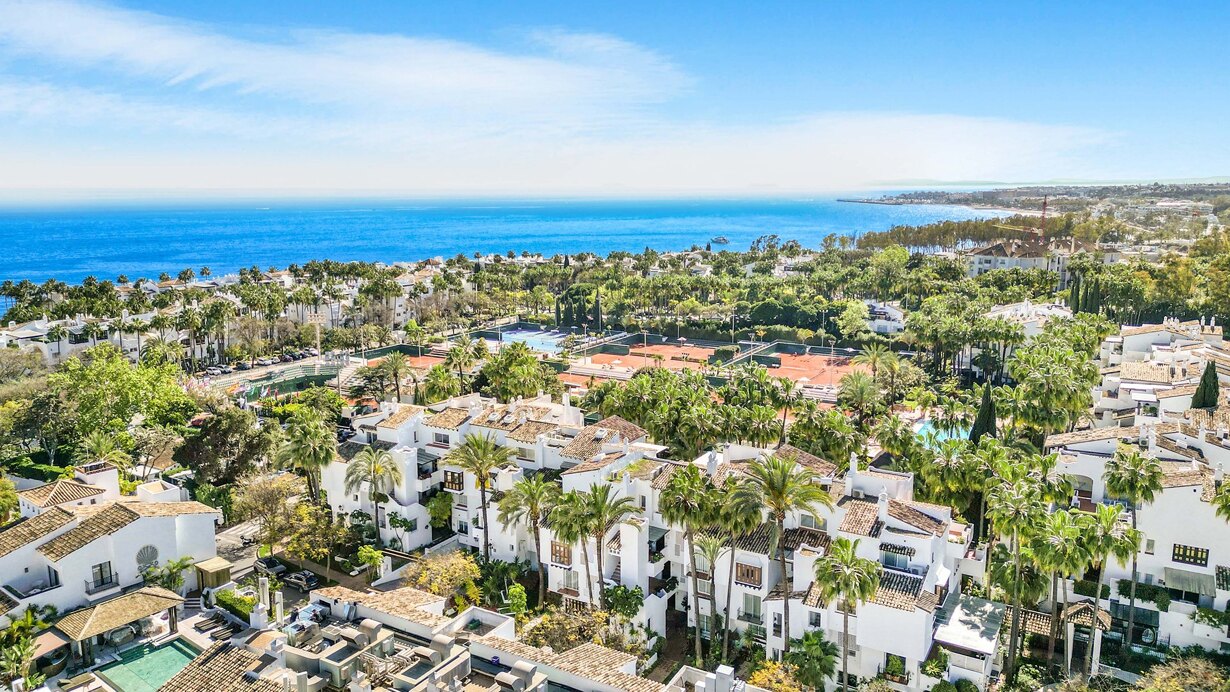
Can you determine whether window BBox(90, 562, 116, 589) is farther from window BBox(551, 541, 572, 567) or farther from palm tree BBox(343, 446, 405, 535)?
window BBox(551, 541, 572, 567)

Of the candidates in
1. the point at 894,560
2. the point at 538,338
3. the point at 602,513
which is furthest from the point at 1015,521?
the point at 538,338

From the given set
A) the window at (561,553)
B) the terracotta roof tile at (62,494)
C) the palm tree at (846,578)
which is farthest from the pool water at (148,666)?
the palm tree at (846,578)

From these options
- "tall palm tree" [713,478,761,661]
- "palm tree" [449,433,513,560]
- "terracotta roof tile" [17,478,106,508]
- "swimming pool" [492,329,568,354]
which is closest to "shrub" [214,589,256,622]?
"terracotta roof tile" [17,478,106,508]

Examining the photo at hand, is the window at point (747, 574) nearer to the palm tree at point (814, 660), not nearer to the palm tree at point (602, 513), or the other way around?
the palm tree at point (814, 660)

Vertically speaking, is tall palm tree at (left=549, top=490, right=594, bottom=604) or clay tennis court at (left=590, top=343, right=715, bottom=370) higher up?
tall palm tree at (left=549, top=490, right=594, bottom=604)

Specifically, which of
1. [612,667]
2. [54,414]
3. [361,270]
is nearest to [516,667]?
[612,667]

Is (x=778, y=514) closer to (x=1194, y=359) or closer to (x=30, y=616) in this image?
(x=30, y=616)
